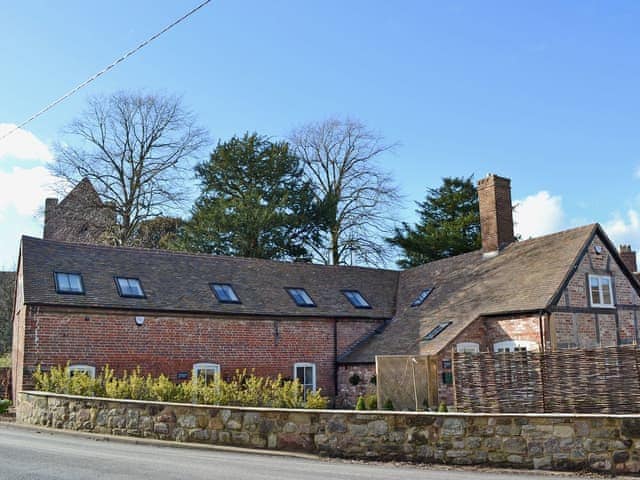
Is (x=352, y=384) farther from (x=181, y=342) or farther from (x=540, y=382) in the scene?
(x=540, y=382)

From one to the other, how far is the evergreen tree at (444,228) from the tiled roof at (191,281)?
1240 centimetres

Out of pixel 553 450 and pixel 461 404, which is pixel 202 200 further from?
pixel 553 450

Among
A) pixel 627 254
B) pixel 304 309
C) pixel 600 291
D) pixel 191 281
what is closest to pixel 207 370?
pixel 191 281

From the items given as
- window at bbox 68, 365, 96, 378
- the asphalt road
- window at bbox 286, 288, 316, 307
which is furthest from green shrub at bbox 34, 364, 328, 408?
window at bbox 286, 288, 316, 307

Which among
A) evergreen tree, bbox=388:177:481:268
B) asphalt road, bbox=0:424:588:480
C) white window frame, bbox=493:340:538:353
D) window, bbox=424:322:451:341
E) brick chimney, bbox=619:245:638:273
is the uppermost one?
evergreen tree, bbox=388:177:481:268

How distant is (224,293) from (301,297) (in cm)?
323

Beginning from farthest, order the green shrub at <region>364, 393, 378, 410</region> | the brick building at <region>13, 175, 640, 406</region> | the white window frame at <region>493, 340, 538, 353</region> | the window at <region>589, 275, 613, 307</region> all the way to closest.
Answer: the window at <region>589, 275, 613, 307</region> < the brick building at <region>13, 175, 640, 406</region> < the white window frame at <region>493, 340, 538, 353</region> < the green shrub at <region>364, 393, 378, 410</region>

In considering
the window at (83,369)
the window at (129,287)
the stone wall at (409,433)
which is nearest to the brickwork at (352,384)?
the window at (129,287)

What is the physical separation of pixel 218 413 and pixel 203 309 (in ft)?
32.8

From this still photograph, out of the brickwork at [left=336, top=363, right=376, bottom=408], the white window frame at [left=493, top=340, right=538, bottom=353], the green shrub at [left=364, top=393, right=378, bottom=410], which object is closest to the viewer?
the green shrub at [left=364, top=393, right=378, bottom=410]

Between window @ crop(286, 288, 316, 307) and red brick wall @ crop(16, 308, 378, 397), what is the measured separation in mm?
799

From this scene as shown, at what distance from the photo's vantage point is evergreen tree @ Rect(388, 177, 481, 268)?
40125 millimetres

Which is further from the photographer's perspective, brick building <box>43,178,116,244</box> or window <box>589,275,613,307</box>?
brick building <box>43,178,116,244</box>

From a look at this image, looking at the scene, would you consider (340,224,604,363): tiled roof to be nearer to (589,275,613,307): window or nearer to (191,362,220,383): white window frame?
(589,275,613,307): window
